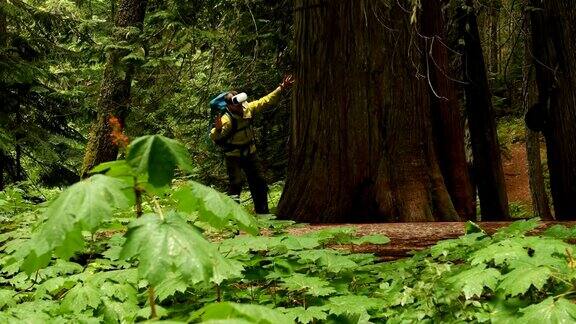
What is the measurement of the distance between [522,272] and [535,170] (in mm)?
9918

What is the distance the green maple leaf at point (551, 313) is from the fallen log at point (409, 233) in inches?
75.4

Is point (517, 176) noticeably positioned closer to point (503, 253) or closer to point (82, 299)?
point (503, 253)

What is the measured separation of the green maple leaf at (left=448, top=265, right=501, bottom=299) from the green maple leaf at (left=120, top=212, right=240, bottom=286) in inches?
48.4

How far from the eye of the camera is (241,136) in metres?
7.58

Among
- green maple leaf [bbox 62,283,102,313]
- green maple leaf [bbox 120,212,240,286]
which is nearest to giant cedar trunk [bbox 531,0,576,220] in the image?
green maple leaf [bbox 62,283,102,313]

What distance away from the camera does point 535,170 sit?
36.9ft

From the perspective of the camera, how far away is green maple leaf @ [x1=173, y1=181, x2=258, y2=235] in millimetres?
1709

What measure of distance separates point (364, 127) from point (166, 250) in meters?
4.71

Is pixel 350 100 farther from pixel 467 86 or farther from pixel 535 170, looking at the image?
pixel 535 170

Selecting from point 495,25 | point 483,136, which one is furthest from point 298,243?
point 495,25

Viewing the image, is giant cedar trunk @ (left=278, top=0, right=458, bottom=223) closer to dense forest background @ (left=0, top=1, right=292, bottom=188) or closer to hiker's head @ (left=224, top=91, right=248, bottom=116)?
hiker's head @ (left=224, top=91, right=248, bottom=116)

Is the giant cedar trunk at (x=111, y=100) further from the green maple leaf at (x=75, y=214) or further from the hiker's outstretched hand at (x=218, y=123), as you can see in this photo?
the green maple leaf at (x=75, y=214)

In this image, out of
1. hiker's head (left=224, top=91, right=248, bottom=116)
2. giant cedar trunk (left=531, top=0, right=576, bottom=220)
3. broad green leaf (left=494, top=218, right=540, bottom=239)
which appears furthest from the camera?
hiker's head (left=224, top=91, right=248, bottom=116)

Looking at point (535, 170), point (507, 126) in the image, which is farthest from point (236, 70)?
point (507, 126)
